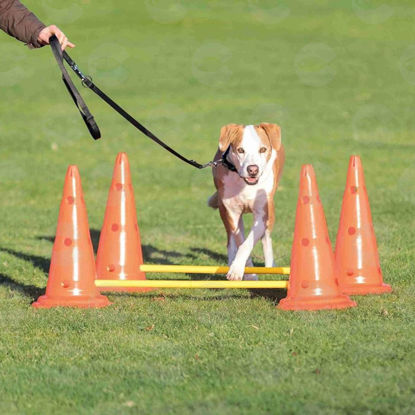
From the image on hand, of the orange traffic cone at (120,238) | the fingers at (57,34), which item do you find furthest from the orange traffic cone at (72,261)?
the fingers at (57,34)

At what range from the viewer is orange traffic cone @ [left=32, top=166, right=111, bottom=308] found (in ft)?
23.6

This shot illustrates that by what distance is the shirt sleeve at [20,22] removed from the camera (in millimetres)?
7152

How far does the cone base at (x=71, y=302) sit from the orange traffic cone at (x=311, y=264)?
4.31 ft

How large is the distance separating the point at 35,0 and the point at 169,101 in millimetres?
21475

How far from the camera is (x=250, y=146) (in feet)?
24.9

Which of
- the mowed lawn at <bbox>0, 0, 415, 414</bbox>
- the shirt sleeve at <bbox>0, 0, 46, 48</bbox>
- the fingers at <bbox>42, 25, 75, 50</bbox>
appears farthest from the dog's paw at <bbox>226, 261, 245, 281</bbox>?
the shirt sleeve at <bbox>0, 0, 46, 48</bbox>

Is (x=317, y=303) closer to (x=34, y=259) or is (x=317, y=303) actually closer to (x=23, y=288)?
(x=23, y=288)

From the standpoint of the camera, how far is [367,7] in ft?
149

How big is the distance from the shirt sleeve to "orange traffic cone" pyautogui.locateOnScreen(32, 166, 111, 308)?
0.98m

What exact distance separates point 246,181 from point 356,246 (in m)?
0.98

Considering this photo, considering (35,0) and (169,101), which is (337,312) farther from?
(35,0)

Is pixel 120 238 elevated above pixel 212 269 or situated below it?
above

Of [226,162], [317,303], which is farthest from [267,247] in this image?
[317,303]

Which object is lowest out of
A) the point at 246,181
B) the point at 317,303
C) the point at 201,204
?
the point at 317,303
